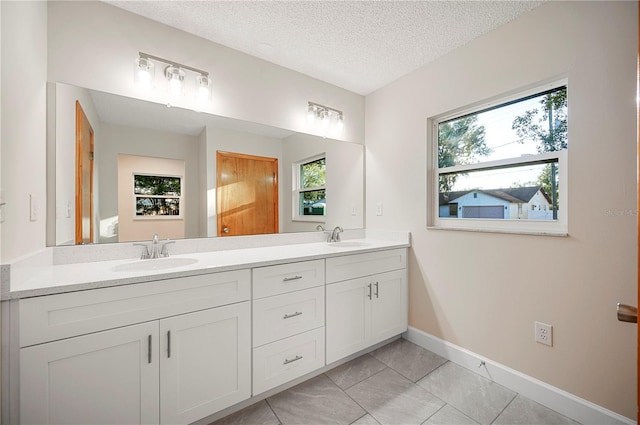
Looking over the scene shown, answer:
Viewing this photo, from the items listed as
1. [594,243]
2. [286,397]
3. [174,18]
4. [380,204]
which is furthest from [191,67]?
[594,243]

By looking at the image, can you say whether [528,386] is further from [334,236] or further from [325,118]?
[325,118]

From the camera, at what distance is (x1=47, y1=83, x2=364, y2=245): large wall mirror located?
148 cm

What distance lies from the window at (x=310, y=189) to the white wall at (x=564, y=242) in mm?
847

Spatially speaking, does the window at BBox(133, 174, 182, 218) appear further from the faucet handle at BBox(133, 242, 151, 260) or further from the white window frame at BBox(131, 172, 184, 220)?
the faucet handle at BBox(133, 242, 151, 260)

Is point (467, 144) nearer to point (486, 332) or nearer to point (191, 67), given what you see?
point (486, 332)

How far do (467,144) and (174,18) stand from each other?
7.09ft

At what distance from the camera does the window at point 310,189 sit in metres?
2.36

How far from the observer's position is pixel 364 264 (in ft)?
6.56

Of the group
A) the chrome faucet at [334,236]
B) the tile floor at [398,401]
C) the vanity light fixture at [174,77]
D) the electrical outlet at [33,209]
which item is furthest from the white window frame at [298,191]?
the electrical outlet at [33,209]

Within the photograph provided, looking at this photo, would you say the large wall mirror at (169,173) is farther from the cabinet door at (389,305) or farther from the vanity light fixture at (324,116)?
the cabinet door at (389,305)

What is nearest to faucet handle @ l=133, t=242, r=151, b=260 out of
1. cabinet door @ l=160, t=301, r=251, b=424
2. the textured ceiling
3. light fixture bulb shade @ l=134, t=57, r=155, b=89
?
cabinet door @ l=160, t=301, r=251, b=424

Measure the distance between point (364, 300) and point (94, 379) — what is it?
1.53 m

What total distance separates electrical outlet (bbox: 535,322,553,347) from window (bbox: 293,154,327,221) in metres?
1.67

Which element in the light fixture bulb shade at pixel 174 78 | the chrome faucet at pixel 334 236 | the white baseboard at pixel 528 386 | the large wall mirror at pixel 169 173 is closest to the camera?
the white baseboard at pixel 528 386
